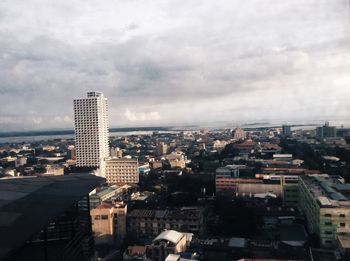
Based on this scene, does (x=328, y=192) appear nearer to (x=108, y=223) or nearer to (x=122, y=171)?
(x=108, y=223)

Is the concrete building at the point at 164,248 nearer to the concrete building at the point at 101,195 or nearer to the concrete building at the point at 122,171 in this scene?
the concrete building at the point at 101,195

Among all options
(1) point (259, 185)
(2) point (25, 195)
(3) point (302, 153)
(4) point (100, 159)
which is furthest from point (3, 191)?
(3) point (302, 153)

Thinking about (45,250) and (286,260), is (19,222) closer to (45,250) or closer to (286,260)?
(45,250)

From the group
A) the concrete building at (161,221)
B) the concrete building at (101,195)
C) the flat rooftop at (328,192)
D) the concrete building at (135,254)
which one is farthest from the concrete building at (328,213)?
the concrete building at (101,195)

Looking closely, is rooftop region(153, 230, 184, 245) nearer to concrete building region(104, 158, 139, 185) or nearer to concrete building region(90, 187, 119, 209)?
concrete building region(90, 187, 119, 209)

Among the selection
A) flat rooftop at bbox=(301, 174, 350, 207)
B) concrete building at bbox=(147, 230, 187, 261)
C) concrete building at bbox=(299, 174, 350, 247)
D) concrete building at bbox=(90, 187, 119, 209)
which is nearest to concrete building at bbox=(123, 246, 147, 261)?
concrete building at bbox=(147, 230, 187, 261)

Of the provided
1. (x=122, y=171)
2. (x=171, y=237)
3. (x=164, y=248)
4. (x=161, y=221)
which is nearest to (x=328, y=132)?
(x=122, y=171)
